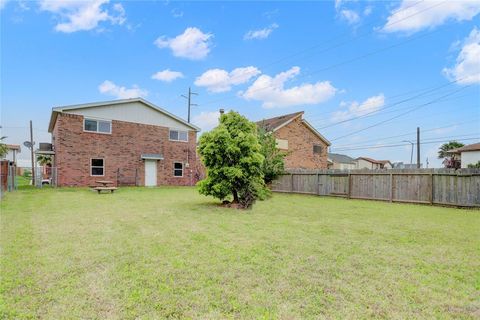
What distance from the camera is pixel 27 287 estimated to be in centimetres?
334

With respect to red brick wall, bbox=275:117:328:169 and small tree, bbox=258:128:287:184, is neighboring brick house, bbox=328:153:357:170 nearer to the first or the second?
red brick wall, bbox=275:117:328:169

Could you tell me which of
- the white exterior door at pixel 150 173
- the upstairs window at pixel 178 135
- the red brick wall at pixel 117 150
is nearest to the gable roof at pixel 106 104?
the red brick wall at pixel 117 150

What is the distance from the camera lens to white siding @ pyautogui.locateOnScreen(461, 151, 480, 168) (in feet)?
92.8

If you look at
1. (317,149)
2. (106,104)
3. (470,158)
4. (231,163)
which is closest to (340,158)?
(470,158)

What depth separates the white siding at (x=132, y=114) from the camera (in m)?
19.5

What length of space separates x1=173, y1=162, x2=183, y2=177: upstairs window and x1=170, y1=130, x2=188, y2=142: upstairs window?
1.96 m

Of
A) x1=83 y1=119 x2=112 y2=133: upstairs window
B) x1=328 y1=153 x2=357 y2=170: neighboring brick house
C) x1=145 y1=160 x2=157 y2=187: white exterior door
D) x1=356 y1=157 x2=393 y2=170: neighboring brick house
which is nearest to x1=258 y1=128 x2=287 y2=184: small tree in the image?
x1=145 y1=160 x2=157 y2=187: white exterior door

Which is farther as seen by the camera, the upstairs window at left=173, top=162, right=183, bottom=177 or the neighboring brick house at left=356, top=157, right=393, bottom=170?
the neighboring brick house at left=356, top=157, right=393, bottom=170

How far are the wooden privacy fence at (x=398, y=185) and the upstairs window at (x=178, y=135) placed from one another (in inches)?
382

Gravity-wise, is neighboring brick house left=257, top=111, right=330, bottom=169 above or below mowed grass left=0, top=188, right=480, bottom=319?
above

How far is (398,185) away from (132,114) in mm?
17432

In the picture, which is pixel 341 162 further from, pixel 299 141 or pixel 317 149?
pixel 299 141

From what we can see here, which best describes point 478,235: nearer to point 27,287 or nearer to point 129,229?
point 129,229

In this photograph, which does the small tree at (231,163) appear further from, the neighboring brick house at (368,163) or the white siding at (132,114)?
the neighboring brick house at (368,163)
